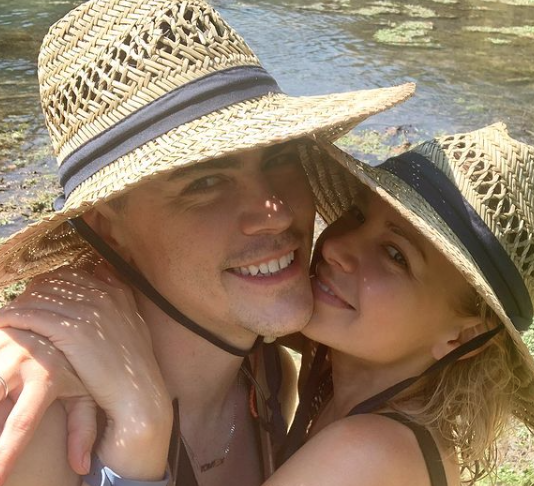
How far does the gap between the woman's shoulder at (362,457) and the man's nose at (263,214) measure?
57cm

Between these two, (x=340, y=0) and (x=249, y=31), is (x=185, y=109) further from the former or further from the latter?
(x=340, y=0)

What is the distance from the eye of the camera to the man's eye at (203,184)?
195cm

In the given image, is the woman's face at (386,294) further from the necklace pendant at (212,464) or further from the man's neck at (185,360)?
the necklace pendant at (212,464)

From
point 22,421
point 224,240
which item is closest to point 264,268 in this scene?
point 224,240

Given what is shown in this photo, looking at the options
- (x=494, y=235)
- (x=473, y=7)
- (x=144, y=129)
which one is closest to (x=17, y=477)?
(x=144, y=129)

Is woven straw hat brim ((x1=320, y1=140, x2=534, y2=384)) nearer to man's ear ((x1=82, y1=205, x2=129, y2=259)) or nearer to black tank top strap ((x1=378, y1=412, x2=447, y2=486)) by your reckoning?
black tank top strap ((x1=378, y1=412, x2=447, y2=486))

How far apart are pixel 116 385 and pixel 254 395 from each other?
2.42 feet

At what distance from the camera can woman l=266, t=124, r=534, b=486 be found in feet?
6.09

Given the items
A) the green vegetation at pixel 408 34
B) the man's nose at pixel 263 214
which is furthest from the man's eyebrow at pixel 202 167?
the green vegetation at pixel 408 34

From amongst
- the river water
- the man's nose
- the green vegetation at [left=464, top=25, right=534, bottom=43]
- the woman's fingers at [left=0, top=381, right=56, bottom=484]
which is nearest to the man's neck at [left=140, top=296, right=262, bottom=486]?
the man's nose

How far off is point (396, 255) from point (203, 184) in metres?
0.59

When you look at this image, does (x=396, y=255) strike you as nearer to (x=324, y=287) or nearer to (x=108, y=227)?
(x=324, y=287)

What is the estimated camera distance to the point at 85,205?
67.6 inches

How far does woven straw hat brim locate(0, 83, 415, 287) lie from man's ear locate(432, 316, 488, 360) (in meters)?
0.66
